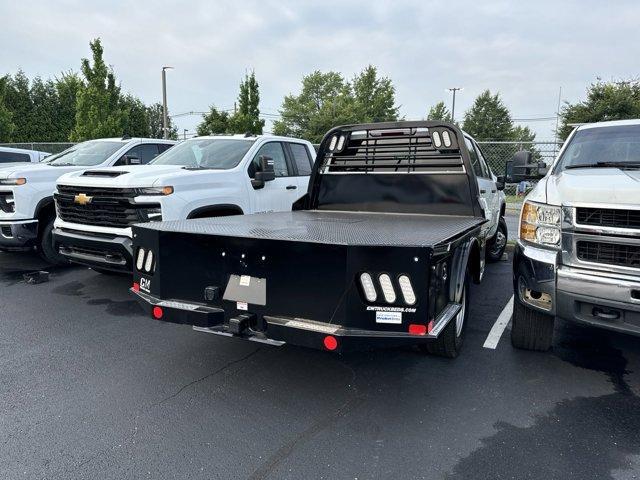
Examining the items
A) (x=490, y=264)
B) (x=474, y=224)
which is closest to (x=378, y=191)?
(x=474, y=224)

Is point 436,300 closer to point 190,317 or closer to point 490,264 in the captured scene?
point 190,317

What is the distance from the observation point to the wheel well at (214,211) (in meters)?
5.47

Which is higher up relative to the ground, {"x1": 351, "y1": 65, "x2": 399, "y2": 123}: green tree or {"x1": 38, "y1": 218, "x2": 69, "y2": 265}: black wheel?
{"x1": 351, "y1": 65, "x2": 399, "y2": 123}: green tree

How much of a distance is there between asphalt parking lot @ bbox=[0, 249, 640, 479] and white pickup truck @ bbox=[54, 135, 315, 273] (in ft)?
3.23

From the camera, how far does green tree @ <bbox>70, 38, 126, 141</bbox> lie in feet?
62.5

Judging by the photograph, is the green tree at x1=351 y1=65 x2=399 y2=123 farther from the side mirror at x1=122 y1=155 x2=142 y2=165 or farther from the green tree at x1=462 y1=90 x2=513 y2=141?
the side mirror at x1=122 y1=155 x2=142 y2=165

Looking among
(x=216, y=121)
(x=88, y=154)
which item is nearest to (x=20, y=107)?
(x=216, y=121)

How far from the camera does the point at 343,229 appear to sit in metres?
3.55

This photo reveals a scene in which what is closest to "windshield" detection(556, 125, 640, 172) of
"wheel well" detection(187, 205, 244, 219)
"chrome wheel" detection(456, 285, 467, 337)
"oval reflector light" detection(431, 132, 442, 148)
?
"oval reflector light" detection(431, 132, 442, 148)

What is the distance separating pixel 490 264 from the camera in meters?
8.09

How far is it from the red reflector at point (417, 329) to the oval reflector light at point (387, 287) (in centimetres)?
19

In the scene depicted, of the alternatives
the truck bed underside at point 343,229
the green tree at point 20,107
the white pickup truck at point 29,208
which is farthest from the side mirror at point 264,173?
the green tree at point 20,107

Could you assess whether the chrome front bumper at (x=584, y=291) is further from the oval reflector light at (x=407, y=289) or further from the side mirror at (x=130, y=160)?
the side mirror at (x=130, y=160)

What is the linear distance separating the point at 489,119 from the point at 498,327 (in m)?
53.3
